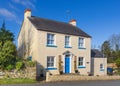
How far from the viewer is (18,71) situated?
74.2ft

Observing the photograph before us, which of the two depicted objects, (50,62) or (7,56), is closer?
(7,56)

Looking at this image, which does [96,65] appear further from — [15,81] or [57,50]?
[15,81]

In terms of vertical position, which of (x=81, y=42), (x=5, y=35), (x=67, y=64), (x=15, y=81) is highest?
(x=5, y=35)

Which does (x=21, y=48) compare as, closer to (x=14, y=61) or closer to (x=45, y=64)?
(x=45, y=64)

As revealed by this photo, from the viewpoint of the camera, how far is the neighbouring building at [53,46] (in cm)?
2847

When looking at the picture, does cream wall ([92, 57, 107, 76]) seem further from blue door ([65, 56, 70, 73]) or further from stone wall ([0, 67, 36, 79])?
stone wall ([0, 67, 36, 79])

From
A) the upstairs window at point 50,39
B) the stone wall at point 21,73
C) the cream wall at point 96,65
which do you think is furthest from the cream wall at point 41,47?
the stone wall at point 21,73

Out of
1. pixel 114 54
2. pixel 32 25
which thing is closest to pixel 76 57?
pixel 32 25

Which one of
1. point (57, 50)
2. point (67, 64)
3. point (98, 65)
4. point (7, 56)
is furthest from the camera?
point (98, 65)

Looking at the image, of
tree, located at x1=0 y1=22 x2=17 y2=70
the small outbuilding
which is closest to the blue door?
the small outbuilding

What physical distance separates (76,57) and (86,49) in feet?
9.99

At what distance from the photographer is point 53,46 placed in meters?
29.7

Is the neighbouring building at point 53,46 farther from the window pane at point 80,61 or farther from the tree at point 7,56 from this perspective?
the tree at point 7,56

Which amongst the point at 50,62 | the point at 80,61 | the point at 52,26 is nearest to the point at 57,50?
the point at 50,62
